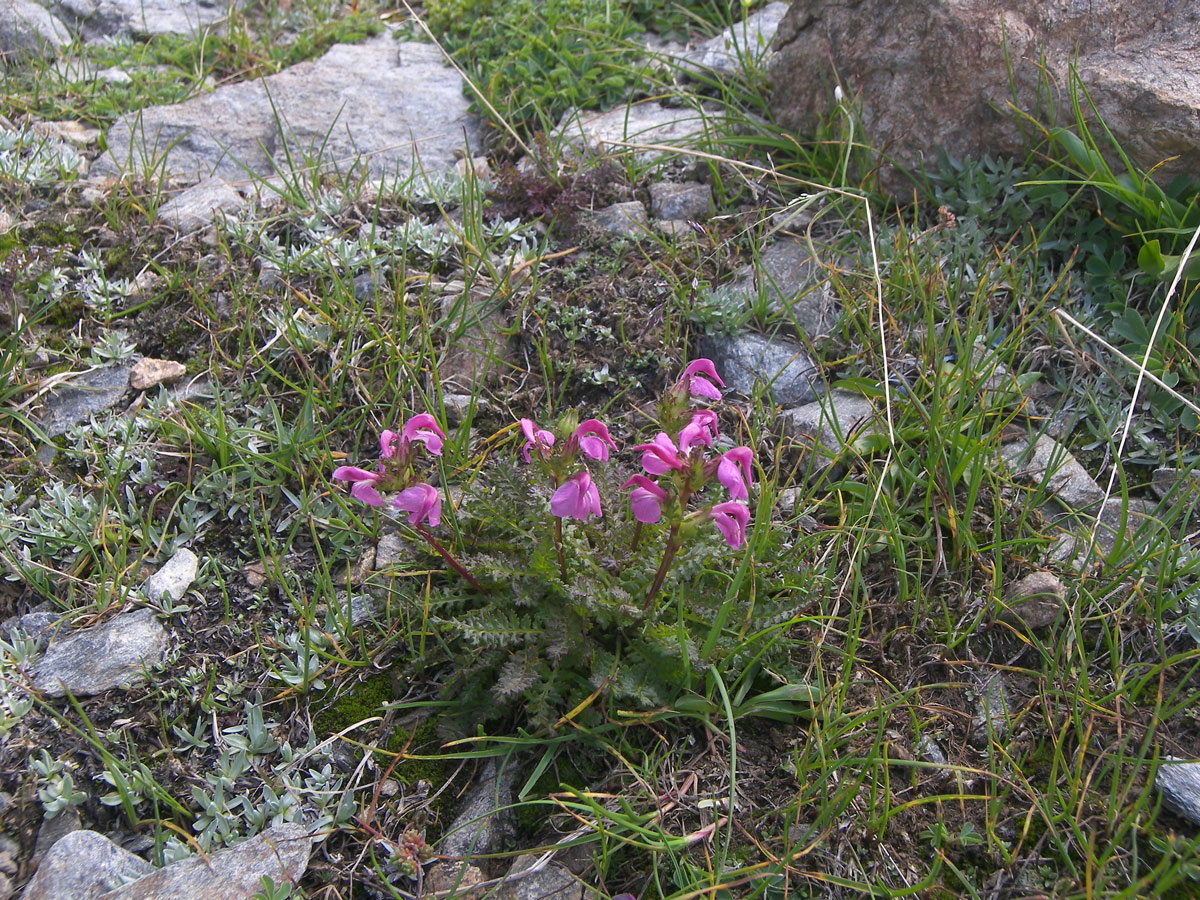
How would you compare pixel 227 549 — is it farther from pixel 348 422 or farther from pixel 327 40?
pixel 327 40

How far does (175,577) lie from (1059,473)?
2946 millimetres

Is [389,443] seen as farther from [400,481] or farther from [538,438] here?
[538,438]

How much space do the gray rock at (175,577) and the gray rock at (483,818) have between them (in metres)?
1.13

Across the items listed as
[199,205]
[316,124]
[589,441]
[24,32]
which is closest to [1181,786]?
[589,441]

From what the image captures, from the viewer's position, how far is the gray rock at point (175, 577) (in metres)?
2.48

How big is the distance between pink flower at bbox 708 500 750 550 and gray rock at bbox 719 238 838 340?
4.44 feet

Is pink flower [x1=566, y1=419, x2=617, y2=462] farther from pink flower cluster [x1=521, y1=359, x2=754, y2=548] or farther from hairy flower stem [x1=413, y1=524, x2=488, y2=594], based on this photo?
hairy flower stem [x1=413, y1=524, x2=488, y2=594]

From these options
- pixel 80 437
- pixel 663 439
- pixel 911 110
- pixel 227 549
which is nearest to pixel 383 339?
pixel 227 549

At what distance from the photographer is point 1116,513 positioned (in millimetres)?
2643

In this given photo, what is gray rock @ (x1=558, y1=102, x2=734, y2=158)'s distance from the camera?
3838mm

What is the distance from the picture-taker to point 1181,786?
79.0 inches

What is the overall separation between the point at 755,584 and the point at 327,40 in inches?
180

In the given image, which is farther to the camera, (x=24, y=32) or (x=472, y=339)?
(x=24, y=32)

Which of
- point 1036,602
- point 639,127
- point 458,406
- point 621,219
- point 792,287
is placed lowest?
point 1036,602
